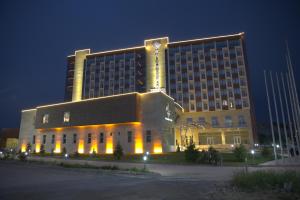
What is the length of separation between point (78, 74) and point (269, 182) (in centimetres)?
8323

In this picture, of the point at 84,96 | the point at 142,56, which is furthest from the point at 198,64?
the point at 84,96

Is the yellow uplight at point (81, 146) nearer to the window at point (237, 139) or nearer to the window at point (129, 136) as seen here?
the window at point (129, 136)

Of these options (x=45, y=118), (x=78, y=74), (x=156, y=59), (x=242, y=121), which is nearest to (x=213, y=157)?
(x=242, y=121)

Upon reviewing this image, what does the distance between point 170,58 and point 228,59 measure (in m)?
18.6

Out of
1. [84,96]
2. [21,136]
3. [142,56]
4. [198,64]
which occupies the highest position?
[142,56]

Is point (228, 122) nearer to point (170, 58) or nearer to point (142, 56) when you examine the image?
point (170, 58)

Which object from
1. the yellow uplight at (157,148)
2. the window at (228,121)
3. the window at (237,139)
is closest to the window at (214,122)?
the window at (228,121)

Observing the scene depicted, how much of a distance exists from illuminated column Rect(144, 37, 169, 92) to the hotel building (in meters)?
0.34

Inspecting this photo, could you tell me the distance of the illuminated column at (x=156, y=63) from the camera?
244ft

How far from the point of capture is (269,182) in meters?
10.0

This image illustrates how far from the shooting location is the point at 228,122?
63.5m

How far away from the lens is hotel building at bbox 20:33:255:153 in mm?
43844

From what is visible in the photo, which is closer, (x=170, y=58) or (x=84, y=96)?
(x=170, y=58)

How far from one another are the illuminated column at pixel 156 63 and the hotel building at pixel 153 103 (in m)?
0.34
